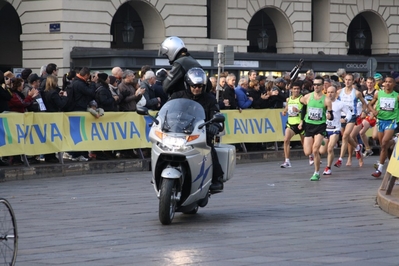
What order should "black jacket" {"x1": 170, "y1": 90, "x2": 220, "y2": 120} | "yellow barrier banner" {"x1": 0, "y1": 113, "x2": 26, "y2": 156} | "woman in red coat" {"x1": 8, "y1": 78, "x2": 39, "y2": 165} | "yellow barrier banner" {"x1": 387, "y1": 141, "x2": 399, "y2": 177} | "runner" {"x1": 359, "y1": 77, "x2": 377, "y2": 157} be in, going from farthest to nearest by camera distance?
"runner" {"x1": 359, "y1": 77, "x2": 377, "y2": 157}, "woman in red coat" {"x1": 8, "y1": 78, "x2": 39, "y2": 165}, "yellow barrier banner" {"x1": 0, "y1": 113, "x2": 26, "y2": 156}, "yellow barrier banner" {"x1": 387, "y1": 141, "x2": 399, "y2": 177}, "black jacket" {"x1": 170, "y1": 90, "x2": 220, "y2": 120}

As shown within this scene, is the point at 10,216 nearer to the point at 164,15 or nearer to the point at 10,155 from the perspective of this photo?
the point at 10,155

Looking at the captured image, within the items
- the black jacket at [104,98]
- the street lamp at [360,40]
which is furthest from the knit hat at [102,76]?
the street lamp at [360,40]

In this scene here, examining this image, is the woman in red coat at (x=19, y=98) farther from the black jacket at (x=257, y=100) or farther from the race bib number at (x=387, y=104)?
the black jacket at (x=257, y=100)

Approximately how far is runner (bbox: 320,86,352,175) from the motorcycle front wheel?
8.07 m

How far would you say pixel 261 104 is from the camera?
24.4 m

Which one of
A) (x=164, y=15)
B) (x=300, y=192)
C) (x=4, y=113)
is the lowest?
(x=300, y=192)

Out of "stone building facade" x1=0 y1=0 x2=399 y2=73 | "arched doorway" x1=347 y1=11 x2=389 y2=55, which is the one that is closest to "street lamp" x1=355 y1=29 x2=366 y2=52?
"stone building facade" x1=0 y1=0 x2=399 y2=73

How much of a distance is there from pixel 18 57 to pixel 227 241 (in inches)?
1336

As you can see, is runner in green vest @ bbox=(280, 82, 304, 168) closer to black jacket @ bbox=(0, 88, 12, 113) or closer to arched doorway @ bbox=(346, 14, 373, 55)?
black jacket @ bbox=(0, 88, 12, 113)

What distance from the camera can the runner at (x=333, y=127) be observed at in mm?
19172

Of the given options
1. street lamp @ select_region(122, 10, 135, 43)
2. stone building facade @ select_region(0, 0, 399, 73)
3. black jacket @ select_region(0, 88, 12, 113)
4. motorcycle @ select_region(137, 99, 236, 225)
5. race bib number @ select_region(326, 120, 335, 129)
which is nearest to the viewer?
motorcycle @ select_region(137, 99, 236, 225)

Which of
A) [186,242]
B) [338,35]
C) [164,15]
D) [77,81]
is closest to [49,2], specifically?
[164,15]

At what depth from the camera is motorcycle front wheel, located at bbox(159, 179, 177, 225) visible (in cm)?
1126

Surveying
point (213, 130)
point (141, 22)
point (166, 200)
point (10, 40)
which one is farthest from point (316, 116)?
point (10, 40)
